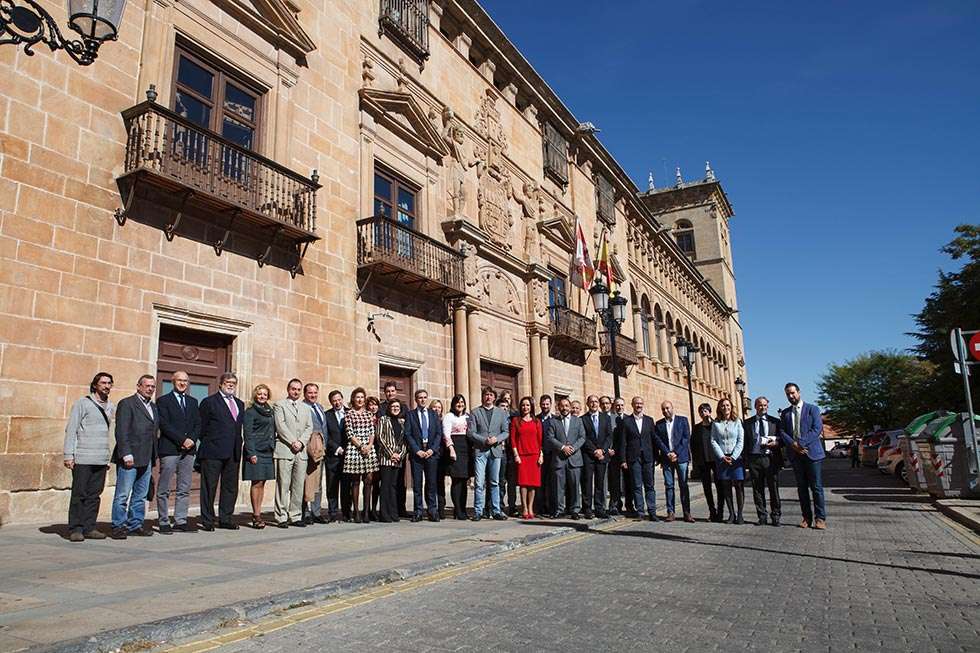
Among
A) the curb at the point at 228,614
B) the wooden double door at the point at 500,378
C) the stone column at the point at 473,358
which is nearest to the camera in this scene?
the curb at the point at 228,614

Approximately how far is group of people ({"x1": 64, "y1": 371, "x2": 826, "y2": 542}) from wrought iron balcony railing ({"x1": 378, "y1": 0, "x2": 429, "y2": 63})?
9.51 m

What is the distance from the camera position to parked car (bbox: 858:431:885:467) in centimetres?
2783

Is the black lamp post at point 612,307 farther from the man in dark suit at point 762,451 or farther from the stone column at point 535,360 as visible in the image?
the stone column at point 535,360

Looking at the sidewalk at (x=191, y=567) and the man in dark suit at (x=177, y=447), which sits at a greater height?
the man in dark suit at (x=177, y=447)

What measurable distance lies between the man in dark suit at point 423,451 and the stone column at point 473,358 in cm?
640

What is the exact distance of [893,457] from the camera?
64.8 feet

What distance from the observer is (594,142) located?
2733 centimetres

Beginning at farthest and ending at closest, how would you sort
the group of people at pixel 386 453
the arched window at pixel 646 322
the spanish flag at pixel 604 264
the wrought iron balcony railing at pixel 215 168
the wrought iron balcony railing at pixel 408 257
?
the arched window at pixel 646 322 < the spanish flag at pixel 604 264 < the wrought iron balcony railing at pixel 408 257 < the wrought iron balcony railing at pixel 215 168 < the group of people at pixel 386 453

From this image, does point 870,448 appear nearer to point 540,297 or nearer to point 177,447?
point 540,297

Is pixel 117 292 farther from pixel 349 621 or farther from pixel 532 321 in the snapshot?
pixel 532 321

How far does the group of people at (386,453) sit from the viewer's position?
7.25m

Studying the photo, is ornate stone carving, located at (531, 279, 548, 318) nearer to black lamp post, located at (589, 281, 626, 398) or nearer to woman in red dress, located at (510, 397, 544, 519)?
black lamp post, located at (589, 281, 626, 398)

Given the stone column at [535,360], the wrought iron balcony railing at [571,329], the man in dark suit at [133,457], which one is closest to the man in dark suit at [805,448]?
the man in dark suit at [133,457]

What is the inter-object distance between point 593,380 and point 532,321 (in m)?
5.64
